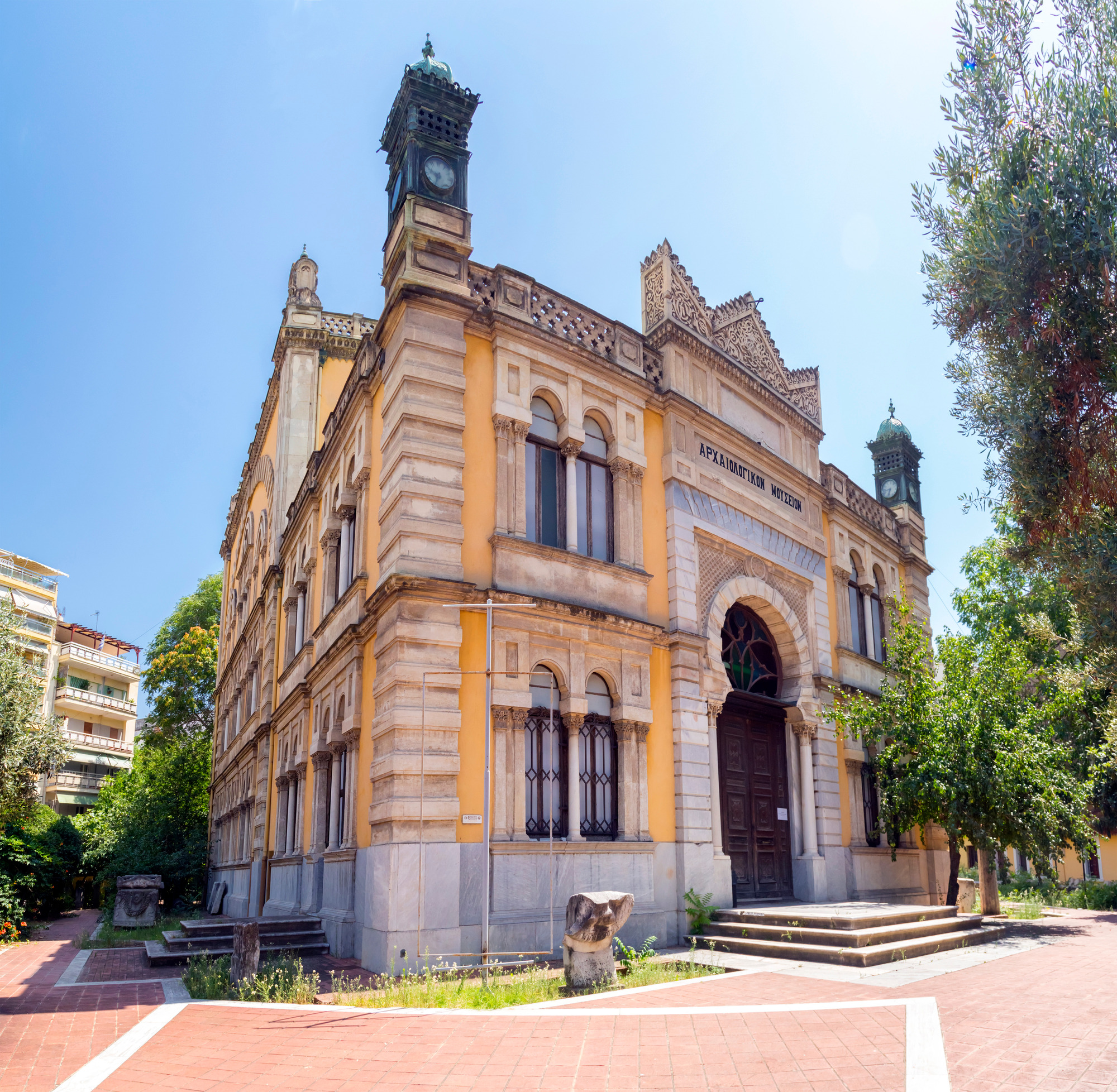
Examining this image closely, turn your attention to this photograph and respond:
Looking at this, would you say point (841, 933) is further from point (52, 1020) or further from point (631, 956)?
point (52, 1020)

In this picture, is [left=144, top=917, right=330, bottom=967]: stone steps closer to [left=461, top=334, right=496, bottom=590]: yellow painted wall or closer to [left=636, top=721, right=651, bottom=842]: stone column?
[left=636, top=721, right=651, bottom=842]: stone column

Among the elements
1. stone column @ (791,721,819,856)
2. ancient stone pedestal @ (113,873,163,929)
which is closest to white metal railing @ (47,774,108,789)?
ancient stone pedestal @ (113,873,163,929)

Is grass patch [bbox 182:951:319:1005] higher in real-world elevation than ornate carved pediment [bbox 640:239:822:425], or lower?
lower

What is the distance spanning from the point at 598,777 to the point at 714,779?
2532 mm

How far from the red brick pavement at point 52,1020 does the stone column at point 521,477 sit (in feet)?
23.1

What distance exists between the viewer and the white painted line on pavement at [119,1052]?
6.36 meters

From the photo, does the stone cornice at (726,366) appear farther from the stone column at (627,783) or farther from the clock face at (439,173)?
the stone column at (627,783)

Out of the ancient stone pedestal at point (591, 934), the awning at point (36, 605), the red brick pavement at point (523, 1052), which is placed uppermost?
the awning at point (36, 605)

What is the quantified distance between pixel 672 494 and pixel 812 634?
4886 mm

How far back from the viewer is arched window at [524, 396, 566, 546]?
1348cm

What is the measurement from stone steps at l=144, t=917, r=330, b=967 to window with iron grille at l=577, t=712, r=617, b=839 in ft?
13.9

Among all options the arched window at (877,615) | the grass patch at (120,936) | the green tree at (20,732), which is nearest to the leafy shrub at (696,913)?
the grass patch at (120,936)

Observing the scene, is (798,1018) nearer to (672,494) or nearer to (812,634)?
(672,494)

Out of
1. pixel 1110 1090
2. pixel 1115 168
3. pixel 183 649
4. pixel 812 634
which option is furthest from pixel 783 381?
pixel 183 649
